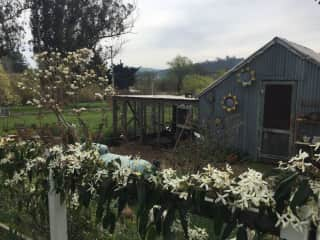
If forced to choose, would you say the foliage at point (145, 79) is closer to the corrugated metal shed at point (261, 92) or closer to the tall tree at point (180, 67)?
the tall tree at point (180, 67)

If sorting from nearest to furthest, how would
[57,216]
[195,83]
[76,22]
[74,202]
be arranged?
1. [57,216]
2. [74,202]
3. [76,22]
4. [195,83]

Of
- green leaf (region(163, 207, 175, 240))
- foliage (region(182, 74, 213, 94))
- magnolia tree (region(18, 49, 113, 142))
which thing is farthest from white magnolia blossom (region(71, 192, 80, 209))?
foliage (region(182, 74, 213, 94))

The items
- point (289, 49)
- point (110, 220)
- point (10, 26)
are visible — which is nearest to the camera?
point (110, 220)

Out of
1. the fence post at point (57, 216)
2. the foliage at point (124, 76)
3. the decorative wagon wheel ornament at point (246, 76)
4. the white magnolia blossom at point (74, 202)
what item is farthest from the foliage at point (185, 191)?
the foliage at point (124, 76)

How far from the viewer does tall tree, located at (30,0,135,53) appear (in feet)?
70.7

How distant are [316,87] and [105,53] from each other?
20213 mm

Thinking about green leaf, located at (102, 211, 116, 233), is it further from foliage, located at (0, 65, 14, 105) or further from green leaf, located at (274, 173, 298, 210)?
foliage, located at (0, 65, 14, 105)

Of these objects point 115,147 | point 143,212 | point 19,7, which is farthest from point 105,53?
point 143,212

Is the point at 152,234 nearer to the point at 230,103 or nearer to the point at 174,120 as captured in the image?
the point at 230,103

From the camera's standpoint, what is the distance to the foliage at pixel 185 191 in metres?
1.05

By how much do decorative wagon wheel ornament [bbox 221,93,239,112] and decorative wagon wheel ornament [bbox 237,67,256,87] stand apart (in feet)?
1.56

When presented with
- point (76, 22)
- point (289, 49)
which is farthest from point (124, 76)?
point (289, 49)

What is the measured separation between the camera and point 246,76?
25.2ft

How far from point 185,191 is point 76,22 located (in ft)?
78.8
